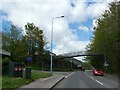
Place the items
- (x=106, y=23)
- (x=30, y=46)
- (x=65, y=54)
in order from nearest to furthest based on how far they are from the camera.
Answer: (x=106, y=23)
(x=30, y=46)
(x=65, y=54)

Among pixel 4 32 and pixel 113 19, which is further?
pixel 4 32

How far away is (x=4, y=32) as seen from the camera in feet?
216

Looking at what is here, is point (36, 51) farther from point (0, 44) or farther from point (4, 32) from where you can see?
point (0, 44)

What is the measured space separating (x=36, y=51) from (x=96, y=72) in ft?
121

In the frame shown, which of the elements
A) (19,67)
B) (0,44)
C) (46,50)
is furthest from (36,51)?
(19,67)

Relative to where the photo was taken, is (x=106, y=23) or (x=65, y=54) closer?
(x=106, y=23)

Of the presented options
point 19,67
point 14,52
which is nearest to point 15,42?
point 14,52

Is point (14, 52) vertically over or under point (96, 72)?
over

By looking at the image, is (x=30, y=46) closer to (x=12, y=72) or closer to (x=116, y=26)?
(x=116, y=26)

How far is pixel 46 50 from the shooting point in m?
102

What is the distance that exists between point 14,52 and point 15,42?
3470mm

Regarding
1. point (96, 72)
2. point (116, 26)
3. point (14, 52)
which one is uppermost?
point (116, 26)

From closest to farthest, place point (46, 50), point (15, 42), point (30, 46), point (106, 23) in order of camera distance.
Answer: point (106, 23)
point (15, 42)
point (30, 46)
point (46, 50)

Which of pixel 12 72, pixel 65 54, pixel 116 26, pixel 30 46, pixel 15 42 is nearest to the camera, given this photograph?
pixel 12 72
